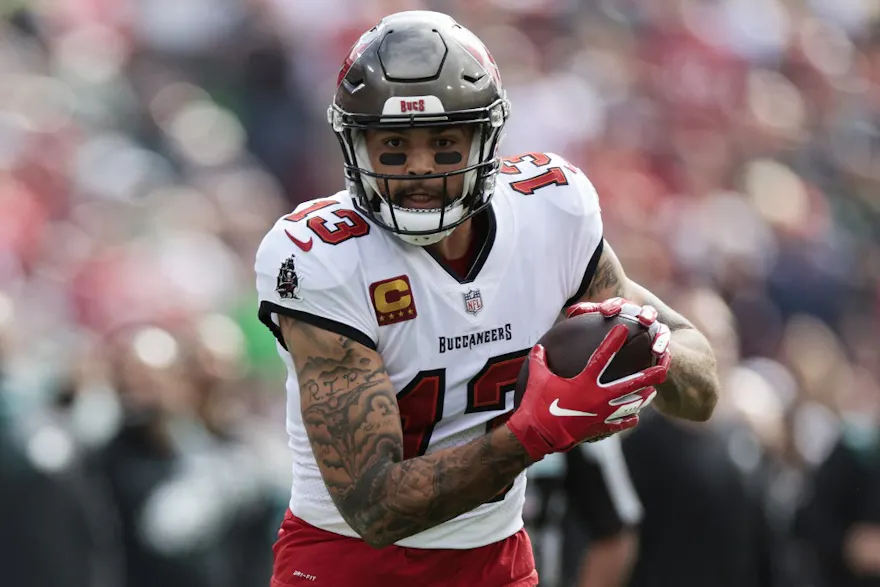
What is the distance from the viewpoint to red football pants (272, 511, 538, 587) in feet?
13.6

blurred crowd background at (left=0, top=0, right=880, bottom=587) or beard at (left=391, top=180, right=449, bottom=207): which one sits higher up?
beard at (left=391, top=180, right=449, bottom=207)

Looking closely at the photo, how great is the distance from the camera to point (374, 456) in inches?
148

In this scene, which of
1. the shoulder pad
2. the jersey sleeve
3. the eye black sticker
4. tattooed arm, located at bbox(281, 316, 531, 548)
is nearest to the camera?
tattooed arm, located at bbox(281, 316, 531, 548)

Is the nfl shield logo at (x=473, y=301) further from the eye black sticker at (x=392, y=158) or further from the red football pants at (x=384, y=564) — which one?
the red football pants at (x=384, y=564)

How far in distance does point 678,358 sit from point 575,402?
0.66 meters

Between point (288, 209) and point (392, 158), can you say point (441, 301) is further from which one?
point (288, 209)

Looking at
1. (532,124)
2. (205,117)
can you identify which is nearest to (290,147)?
(205,117)

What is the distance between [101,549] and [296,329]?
3448 mm

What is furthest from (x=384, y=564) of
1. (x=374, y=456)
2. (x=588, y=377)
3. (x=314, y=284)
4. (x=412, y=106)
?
(x=412, y=106)

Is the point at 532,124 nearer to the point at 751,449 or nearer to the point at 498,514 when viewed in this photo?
the point at 751,449

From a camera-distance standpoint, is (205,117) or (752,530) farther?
(205,117)

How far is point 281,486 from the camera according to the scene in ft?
24.9

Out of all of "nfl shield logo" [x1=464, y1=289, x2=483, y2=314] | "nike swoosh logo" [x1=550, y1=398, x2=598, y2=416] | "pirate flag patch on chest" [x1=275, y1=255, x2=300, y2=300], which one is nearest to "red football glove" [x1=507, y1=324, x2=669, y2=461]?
"nike swoosh logo" [x1=550, y1=398, x2=598, y2=416]

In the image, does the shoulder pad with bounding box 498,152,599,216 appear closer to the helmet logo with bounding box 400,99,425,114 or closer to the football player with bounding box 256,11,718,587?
the football player with bounding box 256,11,718,587
